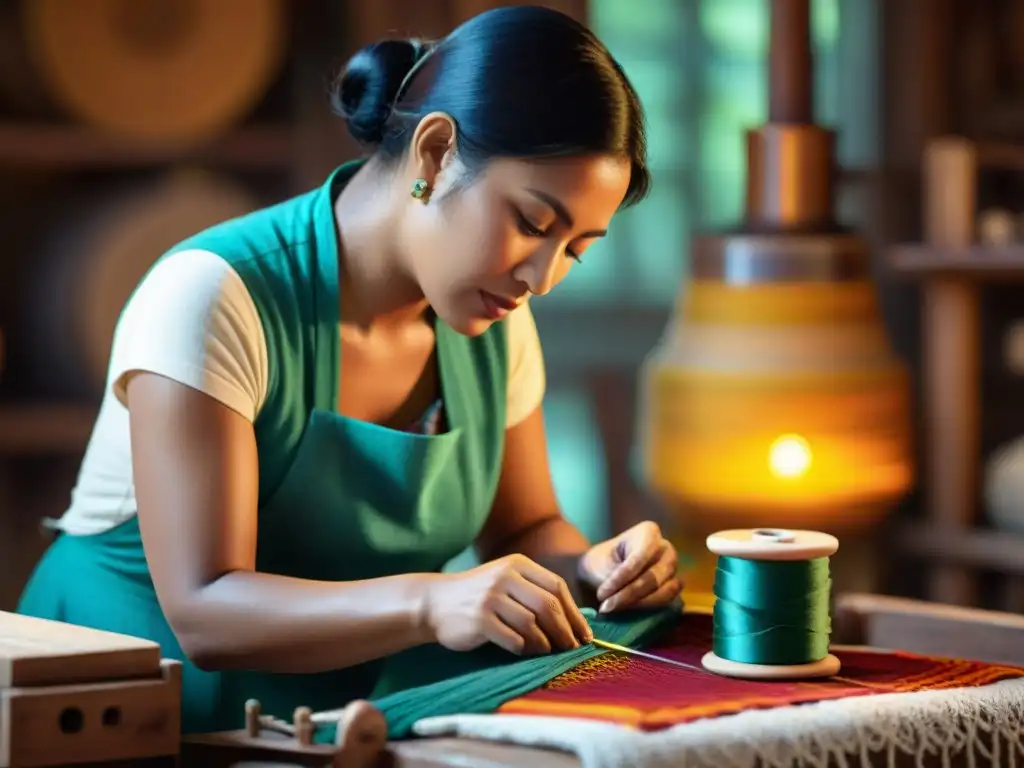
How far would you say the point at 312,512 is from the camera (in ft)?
5.44

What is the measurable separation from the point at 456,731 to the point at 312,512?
0.38 metres

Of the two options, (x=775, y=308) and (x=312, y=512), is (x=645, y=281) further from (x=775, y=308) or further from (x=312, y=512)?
(x=312, y=512)

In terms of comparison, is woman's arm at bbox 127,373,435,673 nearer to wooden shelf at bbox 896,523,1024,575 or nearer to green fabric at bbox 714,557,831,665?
green fabric at bbox 714,557,831,665

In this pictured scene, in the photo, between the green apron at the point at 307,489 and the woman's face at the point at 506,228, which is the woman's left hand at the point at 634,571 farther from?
the woman's face at the point at 506,228

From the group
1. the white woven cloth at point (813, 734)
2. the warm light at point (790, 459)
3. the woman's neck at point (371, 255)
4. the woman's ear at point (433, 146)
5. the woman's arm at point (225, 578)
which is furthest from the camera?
the warm light at point (790, 459)

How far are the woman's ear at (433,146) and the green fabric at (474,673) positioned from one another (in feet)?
1.49

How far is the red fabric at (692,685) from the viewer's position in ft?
4.39

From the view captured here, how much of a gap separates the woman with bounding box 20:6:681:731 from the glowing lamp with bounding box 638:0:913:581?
36.6 inches

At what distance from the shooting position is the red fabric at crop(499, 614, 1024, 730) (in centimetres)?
134

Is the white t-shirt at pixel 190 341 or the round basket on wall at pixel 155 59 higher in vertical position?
the round basket on wall at pixel 155 59

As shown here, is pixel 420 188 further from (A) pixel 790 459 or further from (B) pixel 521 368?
(A) pixel 790 459

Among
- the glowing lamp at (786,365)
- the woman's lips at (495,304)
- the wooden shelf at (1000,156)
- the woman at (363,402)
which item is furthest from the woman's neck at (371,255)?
the wooden shelf at (1000,156)

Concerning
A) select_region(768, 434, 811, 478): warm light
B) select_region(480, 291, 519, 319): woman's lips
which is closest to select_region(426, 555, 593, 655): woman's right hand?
select_region(480, 291, 519, 319): woman's lips

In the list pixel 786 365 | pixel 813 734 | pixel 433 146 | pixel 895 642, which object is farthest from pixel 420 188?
pixel 786 365
